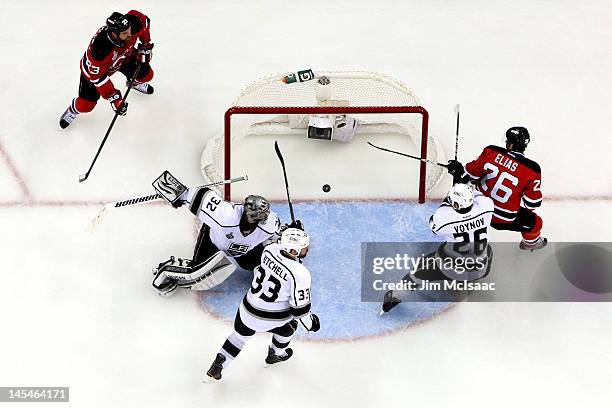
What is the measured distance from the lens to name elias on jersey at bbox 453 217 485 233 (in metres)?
5.52

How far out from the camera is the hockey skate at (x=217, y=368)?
5.35m

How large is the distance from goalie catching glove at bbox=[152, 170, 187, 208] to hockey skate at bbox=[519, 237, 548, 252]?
1.61 m

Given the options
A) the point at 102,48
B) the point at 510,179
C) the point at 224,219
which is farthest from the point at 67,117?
the point at 510,179

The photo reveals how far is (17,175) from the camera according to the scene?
641cm

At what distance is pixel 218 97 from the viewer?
22.6 ft

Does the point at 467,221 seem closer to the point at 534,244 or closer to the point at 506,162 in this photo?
the point at 506,162

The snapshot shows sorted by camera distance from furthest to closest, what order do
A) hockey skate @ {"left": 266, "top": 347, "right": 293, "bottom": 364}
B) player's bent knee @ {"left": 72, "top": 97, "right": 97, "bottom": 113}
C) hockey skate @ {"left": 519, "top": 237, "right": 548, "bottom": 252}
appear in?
player's bent knee @ {"left": 72, "top": 97, "right": 97, "bottom": 113} < hockey skate @ {"left": 519, "top": 237, "right": 548, "bottom": 252} < hockey skate @ {"left": 266, "top": 347, "right": 293, "bottom": 364}

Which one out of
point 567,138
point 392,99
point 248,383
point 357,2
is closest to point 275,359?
point 248,383

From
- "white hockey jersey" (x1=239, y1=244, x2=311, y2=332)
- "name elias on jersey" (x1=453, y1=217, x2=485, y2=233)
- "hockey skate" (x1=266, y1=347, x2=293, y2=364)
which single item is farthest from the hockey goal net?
"white hockey jersey" (x1=239, y1=244, x2=311, y2=332)

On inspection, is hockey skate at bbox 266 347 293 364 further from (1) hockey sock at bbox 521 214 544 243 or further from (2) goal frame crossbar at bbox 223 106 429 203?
(1) hockey sock at bbox 521 214 544 243

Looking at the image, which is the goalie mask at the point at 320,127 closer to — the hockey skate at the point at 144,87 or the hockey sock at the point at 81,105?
the hockey skate at the point at 144,87

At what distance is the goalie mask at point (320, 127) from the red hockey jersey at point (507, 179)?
92 centimetres

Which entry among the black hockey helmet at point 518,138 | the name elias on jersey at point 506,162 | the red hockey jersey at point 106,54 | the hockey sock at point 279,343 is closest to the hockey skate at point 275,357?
the hockey sock at point 279,343

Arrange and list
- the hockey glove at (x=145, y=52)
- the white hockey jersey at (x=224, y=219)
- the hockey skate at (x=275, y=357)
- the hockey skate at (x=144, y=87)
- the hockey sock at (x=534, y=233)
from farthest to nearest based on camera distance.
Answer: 1. the hockey skate at (x=144, y=87)
2. the hockey glove at (x=145, y=52)
3. the hockey sock at (x=534, y=233)
4. the white hockey jersey at (x=224, y=219)
5. the hockey skate at (x=275, y=357)
